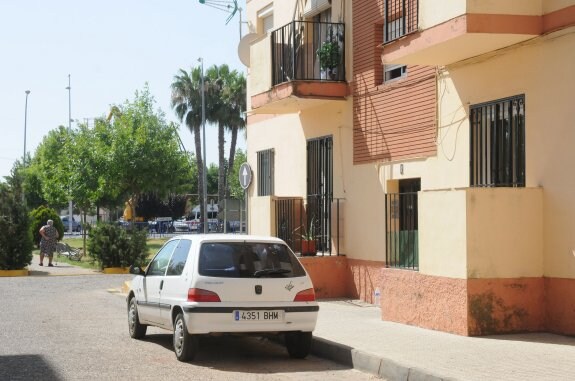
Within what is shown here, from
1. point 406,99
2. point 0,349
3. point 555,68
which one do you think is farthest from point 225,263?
point 406,99

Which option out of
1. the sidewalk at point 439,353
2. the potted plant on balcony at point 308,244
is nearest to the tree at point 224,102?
the potted plant on balcony at point 308,244

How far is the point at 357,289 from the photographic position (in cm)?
1819

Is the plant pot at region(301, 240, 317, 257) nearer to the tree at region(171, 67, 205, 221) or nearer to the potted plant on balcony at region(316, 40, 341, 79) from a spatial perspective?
the potted plant on balcony at region(316, 40, 341, 79)

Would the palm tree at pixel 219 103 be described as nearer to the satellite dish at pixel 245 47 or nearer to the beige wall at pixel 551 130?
the satellite dish at pixel 245 47

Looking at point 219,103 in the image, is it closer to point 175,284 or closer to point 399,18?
point 399,18

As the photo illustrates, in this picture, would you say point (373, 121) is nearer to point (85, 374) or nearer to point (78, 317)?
point (78, 317)

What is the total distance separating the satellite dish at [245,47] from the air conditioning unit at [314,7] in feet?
9.88

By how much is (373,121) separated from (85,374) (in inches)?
361

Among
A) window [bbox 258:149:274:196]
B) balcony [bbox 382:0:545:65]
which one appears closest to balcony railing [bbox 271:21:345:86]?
window [bbox 258:149:274:196]

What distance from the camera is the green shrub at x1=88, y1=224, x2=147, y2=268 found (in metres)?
32.2

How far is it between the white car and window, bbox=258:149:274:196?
10709mm

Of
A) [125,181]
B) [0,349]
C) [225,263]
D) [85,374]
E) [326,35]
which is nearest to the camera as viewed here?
[85,374]

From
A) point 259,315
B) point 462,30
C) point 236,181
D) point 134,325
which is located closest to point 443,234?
point 462,30

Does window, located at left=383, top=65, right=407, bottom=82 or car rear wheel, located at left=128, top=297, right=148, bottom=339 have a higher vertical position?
window, located at left=383, top=65, right=407, bottom=82
